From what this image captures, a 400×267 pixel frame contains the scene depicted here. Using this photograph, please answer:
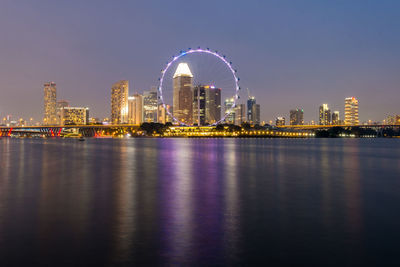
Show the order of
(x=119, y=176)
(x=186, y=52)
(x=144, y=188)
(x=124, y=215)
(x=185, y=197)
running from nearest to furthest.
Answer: (x=124, y=215)
(x=185, y=197)
(x=144, y=188)
(x=119, y=176)
(x=186, y=52)

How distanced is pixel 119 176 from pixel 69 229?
53.4 ft

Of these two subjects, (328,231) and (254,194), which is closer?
(328,231)

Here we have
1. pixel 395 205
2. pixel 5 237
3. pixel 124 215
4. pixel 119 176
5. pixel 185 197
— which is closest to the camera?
pixel 5 237

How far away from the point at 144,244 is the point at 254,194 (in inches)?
411

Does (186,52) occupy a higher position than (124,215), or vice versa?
(186,52)

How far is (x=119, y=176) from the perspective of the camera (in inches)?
1091

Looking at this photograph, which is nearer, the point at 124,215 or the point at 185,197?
the point at 124,215

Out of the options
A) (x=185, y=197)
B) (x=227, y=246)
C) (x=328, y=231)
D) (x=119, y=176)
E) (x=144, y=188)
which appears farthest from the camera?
(x=119, y=176)

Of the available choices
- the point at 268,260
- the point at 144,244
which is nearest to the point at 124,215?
the point at 144,244

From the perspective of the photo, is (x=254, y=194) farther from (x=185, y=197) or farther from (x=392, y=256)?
(x=392, y=256)

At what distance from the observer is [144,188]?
2156cm

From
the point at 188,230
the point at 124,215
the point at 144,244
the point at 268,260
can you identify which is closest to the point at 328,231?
the point at 268,260

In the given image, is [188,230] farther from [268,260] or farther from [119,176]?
[119,176]

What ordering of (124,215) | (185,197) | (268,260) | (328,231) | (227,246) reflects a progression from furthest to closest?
1. (185,197)
2. (124,215)
3. (328,231)
4. (227,246)
5. (268,260)
